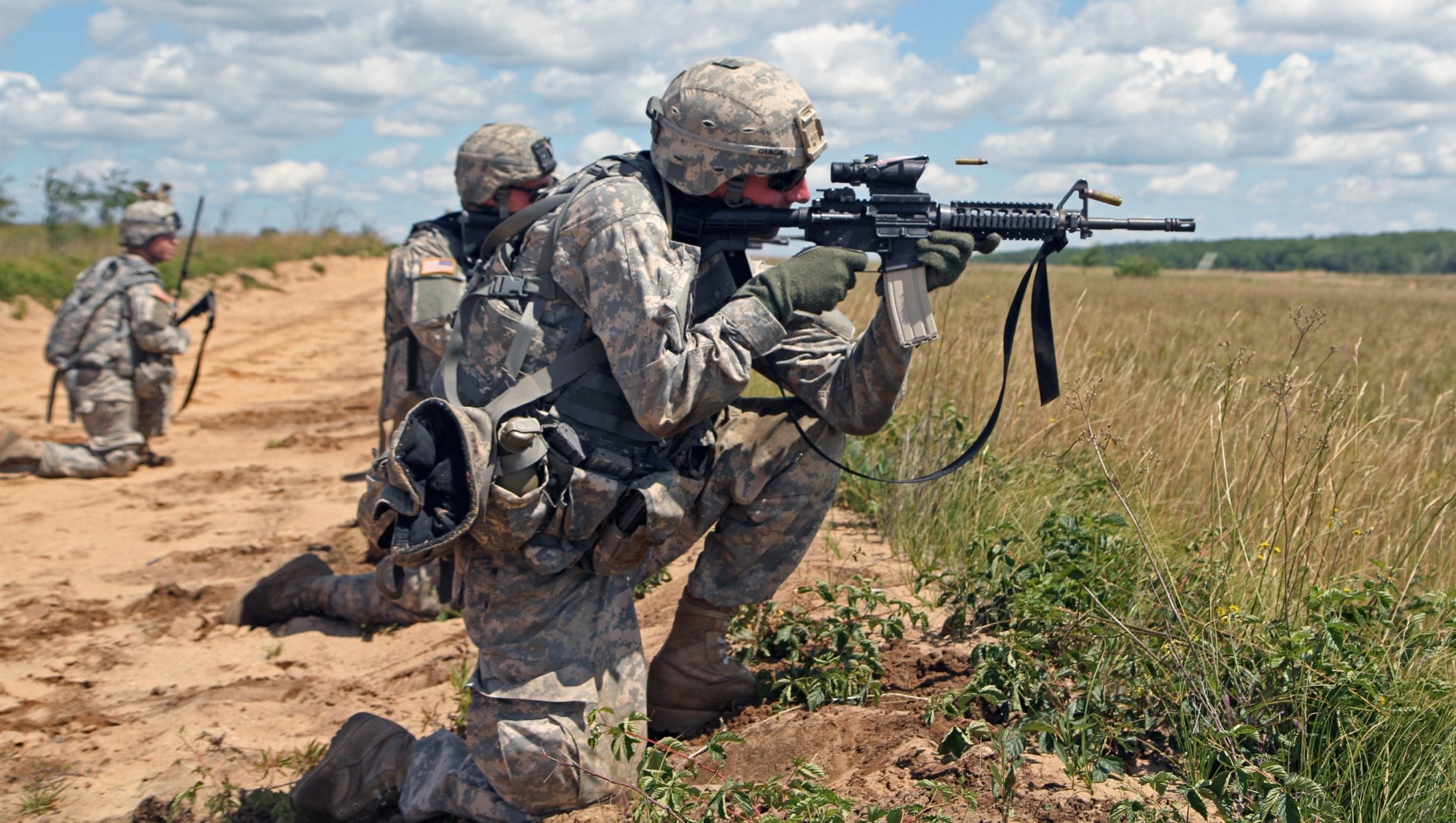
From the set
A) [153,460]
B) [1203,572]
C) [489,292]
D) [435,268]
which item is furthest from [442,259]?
[153,460]

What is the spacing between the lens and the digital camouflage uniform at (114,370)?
7758 millimetres

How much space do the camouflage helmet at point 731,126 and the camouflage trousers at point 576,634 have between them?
0.75 metres

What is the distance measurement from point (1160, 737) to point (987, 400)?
2.58 metres

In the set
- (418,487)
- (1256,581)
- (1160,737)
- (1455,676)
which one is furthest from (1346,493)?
(418,487)

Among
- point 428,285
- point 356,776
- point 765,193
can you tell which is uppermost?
point 765,193

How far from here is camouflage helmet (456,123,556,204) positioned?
5492 mm

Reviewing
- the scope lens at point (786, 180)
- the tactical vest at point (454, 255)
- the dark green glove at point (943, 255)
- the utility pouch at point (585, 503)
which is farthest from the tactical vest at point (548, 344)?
the tactical vest at point (454, 255)

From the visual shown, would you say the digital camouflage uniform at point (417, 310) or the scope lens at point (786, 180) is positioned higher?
the scope lens at point (786, 180)

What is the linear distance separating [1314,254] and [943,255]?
8325 centimetres

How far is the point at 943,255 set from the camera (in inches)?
124

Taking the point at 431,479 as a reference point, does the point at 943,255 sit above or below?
above

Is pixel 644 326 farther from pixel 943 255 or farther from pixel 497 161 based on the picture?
pixel 497 161

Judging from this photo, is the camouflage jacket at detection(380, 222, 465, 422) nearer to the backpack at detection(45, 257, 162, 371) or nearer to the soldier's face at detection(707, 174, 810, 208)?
the soldier's face at detection(707, 174, 810, 208)

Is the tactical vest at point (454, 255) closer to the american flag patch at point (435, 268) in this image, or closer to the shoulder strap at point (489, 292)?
the american flag patch at point (435, 268)
